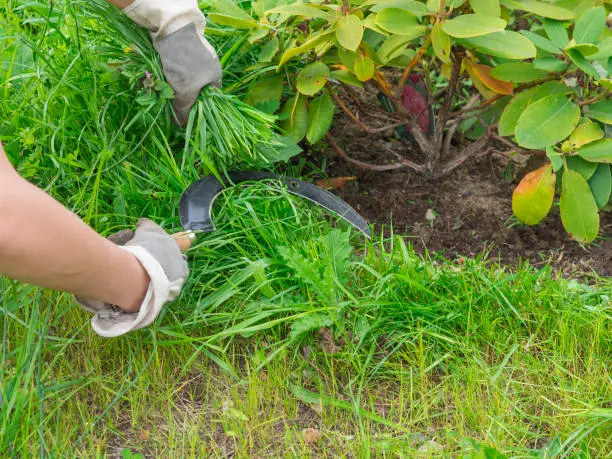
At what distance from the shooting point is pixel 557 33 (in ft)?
6.19

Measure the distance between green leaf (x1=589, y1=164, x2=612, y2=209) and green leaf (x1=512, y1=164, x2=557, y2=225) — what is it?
0.11 meters

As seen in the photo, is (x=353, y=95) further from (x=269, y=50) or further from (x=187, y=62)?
(x=187, y=62)

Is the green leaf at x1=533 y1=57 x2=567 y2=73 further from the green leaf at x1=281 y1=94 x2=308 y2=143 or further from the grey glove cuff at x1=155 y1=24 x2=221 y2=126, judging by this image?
the grey glove cuff at x1=155 y1=24 x2=221 y2=126

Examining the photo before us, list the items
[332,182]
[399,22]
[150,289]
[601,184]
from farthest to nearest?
[332,182] < [601,184] < [399,22] < [150,289]

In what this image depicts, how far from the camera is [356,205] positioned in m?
2.29

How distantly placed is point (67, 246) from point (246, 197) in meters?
0.76

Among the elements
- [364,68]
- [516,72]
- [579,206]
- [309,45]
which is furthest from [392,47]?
[579,206]

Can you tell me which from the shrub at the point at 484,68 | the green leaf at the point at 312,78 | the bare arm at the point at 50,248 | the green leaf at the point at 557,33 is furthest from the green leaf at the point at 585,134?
the bare arm at the point at 50,248

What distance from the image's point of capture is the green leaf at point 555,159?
6.11 ft

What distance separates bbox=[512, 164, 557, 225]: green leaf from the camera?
1.94m

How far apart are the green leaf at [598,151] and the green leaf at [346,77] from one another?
644 mm

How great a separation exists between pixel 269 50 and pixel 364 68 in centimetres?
30

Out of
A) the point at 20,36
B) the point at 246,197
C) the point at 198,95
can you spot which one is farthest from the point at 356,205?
the point at 20,36

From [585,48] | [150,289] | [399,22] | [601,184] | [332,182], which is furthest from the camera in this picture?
[332,182]
